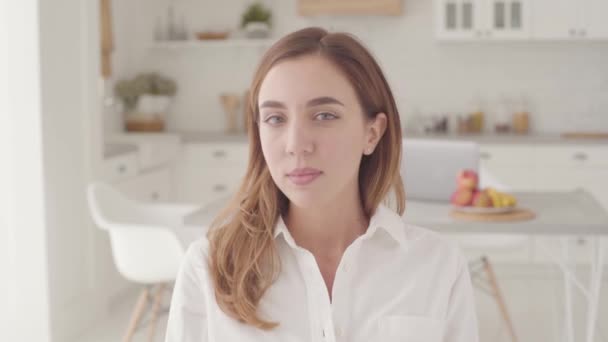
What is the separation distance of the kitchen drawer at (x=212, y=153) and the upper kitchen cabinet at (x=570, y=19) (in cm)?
215

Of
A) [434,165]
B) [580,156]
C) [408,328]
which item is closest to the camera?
[408,328]

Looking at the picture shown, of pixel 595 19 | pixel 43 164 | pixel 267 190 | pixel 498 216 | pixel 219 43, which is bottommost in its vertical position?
pixel 498 216

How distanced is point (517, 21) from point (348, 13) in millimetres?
1136

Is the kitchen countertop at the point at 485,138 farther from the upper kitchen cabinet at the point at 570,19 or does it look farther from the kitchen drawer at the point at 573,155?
the upper kitchen cabinet at the point at 570,19

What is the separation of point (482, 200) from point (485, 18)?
3.13 metres

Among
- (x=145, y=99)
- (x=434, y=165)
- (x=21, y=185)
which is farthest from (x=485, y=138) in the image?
(x=21, y=185)

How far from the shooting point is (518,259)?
5539 mm

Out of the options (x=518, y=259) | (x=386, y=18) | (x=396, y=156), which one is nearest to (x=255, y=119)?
(x=396, y=156)

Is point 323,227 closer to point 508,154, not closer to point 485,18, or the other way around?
point 508,154

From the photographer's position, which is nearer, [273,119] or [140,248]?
[273,119]

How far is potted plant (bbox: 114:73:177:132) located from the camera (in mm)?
5738

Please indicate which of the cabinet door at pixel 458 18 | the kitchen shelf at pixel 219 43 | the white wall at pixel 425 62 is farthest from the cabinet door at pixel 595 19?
the kitchen shelf at pixel 219 43

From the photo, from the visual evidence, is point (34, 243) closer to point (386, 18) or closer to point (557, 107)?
point (386, 18)

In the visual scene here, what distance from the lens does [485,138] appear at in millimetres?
5590
